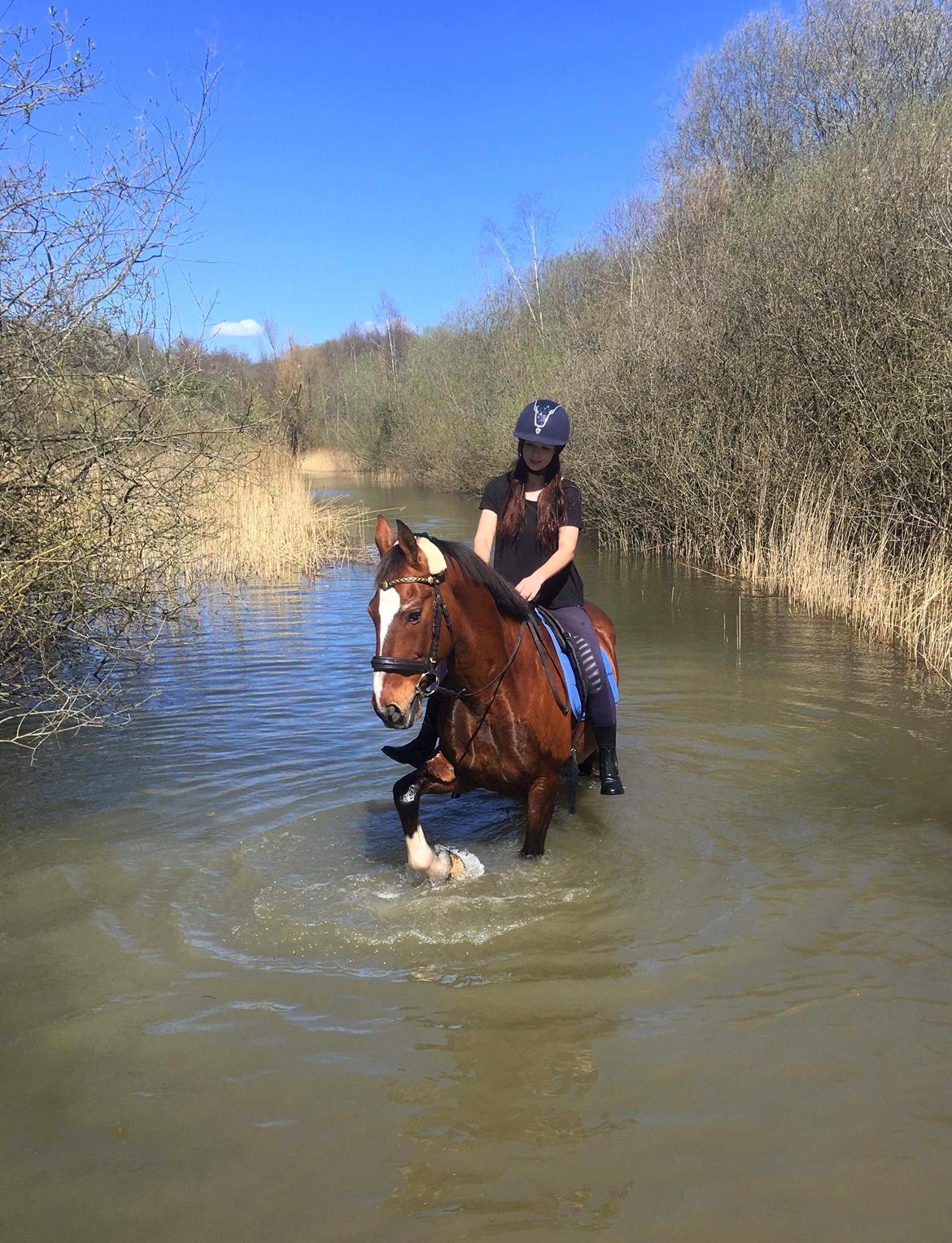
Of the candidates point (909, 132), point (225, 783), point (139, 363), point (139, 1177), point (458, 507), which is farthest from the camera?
point (458, 507)

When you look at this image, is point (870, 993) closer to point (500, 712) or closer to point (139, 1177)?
point (500, 712)

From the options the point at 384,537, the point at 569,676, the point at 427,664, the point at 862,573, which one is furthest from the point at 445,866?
the point at 862,573

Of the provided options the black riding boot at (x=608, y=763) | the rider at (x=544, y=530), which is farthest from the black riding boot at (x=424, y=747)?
the black riding boot at (x=608, y=763)

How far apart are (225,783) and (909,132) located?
1622cm

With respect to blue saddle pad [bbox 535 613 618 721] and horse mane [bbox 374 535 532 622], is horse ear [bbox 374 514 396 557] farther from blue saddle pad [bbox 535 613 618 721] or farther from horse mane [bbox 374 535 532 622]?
blue saddle pad [bbox 535 613 618 721]

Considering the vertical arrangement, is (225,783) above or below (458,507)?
below

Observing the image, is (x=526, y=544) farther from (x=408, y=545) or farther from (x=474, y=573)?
(x=408, y=545)

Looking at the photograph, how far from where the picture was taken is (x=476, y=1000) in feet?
12.5

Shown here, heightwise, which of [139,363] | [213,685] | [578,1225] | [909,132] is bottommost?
[578,1225]

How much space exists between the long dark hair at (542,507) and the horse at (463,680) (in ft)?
1.88

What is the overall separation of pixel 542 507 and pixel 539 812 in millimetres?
1606

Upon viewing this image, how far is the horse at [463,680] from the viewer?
382 cm

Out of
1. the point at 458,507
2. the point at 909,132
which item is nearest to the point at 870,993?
the point at 909,132

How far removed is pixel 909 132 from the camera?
16125 millimetres
